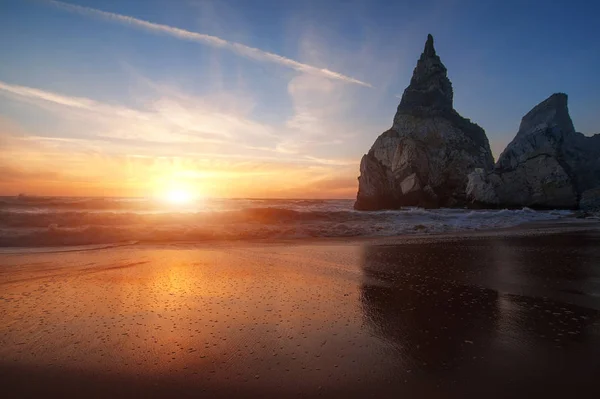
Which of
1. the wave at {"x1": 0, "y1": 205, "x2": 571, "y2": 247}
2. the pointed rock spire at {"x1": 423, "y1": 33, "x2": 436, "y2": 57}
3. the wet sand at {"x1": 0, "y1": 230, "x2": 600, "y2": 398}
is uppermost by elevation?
the pointed rock spire at {"x1": 423, "y1": 33, "x2": 436, "y2": 57}

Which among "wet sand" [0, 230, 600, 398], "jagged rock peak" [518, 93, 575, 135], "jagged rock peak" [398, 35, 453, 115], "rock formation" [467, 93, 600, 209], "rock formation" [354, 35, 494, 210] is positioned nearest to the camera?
"wet sand" [0, 230, 600, 398]

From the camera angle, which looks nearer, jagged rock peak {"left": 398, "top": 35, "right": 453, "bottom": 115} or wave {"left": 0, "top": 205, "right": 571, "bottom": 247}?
wave {"left": 0, "top": 205, "right": 571, "bottom": 247}

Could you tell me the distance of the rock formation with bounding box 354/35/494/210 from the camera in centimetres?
4816

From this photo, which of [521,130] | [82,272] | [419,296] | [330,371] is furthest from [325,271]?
[521,130]

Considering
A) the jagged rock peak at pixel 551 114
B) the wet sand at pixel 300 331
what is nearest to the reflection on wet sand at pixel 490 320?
the wet sand at pixel 300 331

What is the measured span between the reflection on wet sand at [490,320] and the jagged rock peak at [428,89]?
2022 inches

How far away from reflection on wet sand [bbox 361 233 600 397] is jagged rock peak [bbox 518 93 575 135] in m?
74.5

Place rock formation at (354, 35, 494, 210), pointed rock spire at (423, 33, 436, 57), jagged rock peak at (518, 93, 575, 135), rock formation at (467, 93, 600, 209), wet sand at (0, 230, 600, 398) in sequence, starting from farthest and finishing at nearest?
1. jagged rock peak at (518, 93, 575, 135)
2. pointed rock spire at (423, 33, 436, 57)
3. rock formation at (354, 35, 494, 210)
4. rock formation at (467, 93, 600, 209)
5. wet sand at (0, 230, 600, 398)

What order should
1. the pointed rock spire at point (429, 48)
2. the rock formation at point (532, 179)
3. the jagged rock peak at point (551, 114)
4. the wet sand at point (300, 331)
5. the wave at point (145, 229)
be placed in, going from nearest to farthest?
1. the wet sand at point (300, 331)
2. the wave at point (145, 229)
3. the rock formation at point (532, 179)
4. the pointed rock spire at point (429, 48)
5. the jagged rock peak at point (551, 114)

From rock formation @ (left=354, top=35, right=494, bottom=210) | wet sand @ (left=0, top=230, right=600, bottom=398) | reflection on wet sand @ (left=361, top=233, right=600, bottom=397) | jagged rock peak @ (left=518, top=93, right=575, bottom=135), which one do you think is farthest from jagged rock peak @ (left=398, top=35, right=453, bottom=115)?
wet sand @ (left=0, top=230, right=600, bottom=398)

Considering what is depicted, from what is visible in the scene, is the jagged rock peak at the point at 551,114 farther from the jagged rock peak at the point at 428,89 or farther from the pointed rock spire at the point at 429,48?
the pointed rock spire at the point at 429,48

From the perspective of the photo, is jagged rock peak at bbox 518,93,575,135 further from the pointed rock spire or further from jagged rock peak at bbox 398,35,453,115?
the pointed rock spire

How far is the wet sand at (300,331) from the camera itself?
117 inches

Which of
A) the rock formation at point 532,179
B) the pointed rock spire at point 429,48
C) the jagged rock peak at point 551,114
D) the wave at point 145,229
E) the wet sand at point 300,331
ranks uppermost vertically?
the pointed rock spire at point 429,48
